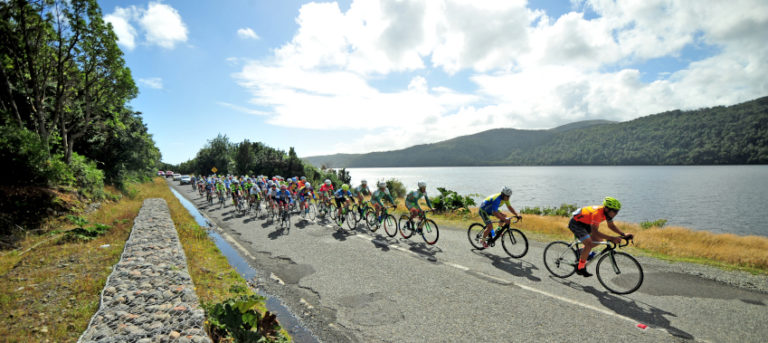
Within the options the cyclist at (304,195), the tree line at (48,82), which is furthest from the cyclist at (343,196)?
the tree line at (48,82)

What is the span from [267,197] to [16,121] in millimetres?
13730

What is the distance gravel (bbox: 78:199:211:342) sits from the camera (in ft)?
14.0

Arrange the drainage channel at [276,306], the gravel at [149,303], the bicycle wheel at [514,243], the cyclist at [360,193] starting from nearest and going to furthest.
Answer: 1. the gravel at [149,303]
2. the drainage channel at [276,306]
3. the bicycle wheel at [514,243]
4. the cyclist at [360,193]

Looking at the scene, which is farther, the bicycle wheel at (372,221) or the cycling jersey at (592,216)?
the bicycle wheel at (372,221)

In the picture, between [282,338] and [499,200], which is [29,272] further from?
[499,200]

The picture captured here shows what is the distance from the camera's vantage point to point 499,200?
880cm

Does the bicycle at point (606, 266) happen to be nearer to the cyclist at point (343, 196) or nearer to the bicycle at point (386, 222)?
the bicycle at point (386, 222)

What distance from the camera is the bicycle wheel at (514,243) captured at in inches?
339

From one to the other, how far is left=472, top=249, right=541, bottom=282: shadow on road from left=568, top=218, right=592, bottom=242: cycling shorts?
1.37m

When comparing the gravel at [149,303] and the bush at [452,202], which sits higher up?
the bush at [452,202]

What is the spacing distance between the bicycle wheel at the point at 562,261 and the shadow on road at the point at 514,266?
18.2 inches

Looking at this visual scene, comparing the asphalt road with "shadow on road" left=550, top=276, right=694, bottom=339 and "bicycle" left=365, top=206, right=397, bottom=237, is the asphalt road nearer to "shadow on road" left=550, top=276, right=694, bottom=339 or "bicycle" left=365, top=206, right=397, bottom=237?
"shadow on road" left=550, top=276, right=694, bottom=339

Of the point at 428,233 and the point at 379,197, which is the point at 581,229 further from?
the point at 379,197

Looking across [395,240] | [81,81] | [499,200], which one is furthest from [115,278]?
[81,81]
